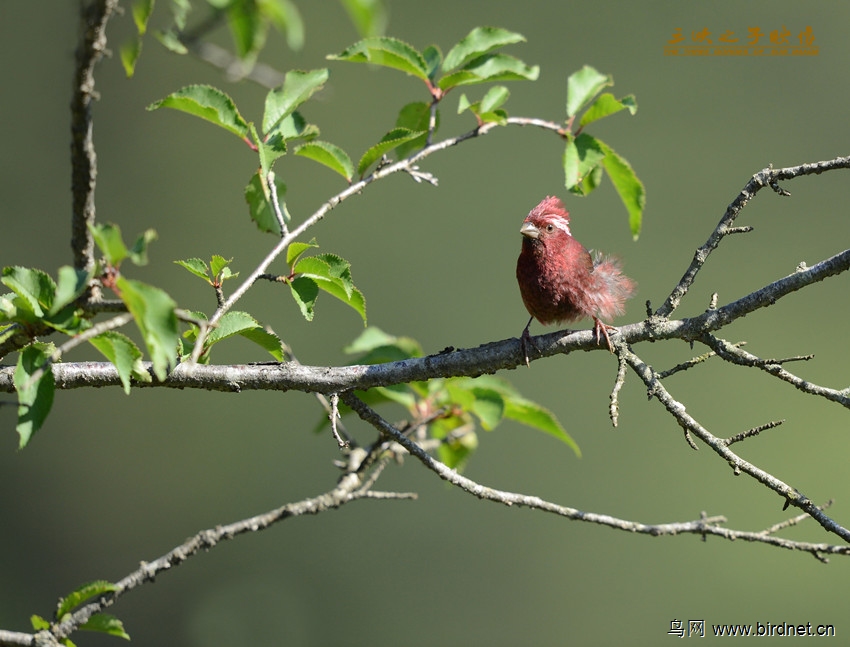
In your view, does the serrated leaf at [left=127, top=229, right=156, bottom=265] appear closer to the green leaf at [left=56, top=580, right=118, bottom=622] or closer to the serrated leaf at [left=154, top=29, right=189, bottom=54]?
the serrated leaf at [left=154, top=29, right=189, bottom=54]

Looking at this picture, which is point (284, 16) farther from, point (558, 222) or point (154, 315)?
point (558, 222)

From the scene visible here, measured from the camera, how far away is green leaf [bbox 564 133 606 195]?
7.67 ft

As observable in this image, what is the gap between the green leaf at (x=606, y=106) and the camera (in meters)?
2.33

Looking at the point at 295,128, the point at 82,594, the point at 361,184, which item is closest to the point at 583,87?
the point at 361,184

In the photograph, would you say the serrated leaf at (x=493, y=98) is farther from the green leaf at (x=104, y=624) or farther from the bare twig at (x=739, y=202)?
the green leaf at (x=104, y=624)

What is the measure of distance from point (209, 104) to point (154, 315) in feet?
3.16

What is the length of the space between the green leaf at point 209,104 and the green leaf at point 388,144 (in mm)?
336

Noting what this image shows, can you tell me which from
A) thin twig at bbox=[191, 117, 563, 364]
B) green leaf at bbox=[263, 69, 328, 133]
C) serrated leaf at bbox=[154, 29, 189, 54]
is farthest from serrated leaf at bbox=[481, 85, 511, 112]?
serrated leaf at bbox=[154, 29, 189, 54]

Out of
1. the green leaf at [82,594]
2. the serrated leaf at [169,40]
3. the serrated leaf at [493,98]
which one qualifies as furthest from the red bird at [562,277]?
the serrated leaf at [169,40]

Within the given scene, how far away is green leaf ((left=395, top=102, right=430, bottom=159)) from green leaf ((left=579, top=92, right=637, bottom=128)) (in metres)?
0.45

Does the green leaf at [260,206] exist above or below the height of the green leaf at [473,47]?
below

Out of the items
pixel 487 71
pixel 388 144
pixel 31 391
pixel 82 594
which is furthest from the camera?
pixel 487 71

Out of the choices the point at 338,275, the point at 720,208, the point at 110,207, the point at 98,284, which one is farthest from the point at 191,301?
the point at 98,284

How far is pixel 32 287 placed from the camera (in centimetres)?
172
